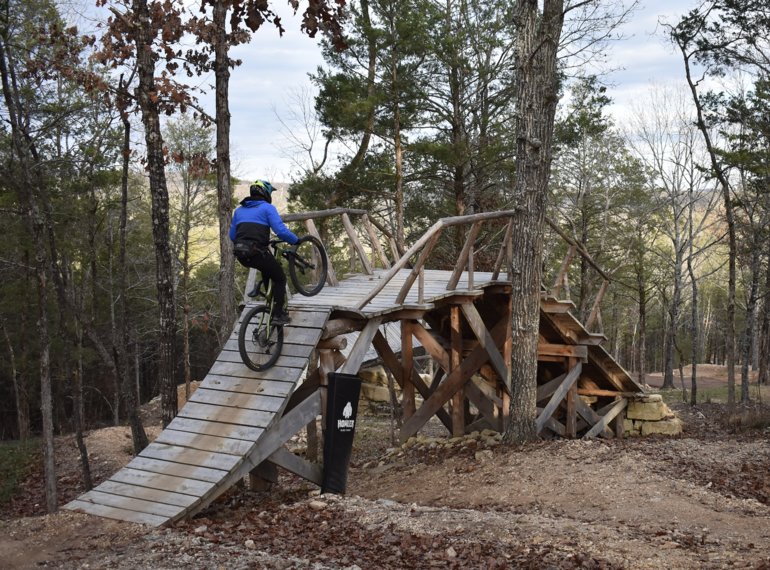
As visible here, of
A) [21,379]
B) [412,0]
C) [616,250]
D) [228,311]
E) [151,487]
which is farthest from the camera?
[616,250]

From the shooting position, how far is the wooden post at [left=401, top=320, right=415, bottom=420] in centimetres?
1193

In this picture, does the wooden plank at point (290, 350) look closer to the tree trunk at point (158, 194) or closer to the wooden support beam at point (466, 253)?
the tree trunk at point (158, 194)

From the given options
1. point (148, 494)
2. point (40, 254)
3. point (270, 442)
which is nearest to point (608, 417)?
point (270, 442)

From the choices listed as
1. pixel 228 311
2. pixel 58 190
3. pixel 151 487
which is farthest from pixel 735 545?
pixel 58 190

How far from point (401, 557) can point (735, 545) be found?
9.30ft

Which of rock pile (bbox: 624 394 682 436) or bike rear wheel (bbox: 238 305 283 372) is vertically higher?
bike rear wheel (bbox: 238 305 283 372)

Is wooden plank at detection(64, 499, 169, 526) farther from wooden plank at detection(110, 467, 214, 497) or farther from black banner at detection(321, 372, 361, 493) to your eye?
black banner at detection(321, 372, 361, 493)

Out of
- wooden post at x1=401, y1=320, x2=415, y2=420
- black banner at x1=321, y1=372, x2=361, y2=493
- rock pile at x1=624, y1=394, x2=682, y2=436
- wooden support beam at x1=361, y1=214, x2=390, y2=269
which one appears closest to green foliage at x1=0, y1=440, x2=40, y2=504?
wooden post at x1=401, y1=320, x2=415, y2=420

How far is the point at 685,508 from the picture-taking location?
24.8 feet

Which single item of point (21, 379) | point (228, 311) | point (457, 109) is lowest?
point (21, 379)

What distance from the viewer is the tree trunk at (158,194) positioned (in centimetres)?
1094

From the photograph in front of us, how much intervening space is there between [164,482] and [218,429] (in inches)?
32.2

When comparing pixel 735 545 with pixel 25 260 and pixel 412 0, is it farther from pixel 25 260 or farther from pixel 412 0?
pixel 25 260

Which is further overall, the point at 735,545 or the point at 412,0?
the point at 412,0
